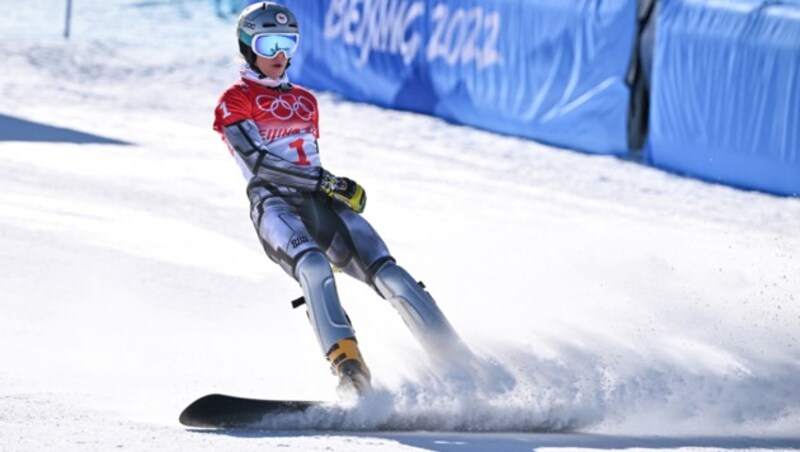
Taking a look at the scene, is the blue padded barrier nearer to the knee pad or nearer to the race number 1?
the race number 1

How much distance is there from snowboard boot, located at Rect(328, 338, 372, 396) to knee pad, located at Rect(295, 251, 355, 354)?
0.04m

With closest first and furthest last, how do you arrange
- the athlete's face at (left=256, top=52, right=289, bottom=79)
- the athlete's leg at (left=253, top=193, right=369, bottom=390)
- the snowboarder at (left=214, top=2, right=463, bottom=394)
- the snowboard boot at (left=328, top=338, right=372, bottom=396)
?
the snowboard boot at (left=328, top=338, right=372, bottom=396) < the athlete's leg at (left=253, top=193, right=369, bottom=390) < the snowboarder at (left=214, top=2, right=463, bottom=394) < the athlete's face at (left=256, top=52, right=289, bottom=79)

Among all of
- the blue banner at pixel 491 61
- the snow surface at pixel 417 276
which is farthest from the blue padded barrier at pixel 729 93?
the blue banner at pixel 491 61

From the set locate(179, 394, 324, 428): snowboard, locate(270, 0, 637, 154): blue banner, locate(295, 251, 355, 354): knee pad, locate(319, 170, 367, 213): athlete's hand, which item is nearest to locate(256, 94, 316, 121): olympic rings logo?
locate(319, 170, 367, 213): athlete's hand

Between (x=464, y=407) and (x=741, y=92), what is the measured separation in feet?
27.7

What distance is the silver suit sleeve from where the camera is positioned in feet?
25.1

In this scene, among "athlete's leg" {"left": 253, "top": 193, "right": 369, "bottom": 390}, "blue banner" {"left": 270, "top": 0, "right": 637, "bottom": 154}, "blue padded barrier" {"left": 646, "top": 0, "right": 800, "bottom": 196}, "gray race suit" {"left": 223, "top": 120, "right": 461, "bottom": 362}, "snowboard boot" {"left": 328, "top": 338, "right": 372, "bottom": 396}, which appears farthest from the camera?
"blue banner" {"left": 270, "top": 0, "right": 637, "bottom": 154}

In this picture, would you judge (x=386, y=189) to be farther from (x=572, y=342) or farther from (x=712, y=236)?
(x=572, y=342)

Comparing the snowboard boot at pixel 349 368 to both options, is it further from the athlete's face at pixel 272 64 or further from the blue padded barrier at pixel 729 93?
the blue padded barrier at pixel 729 93

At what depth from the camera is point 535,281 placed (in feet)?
33.0

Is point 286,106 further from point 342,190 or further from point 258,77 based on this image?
point 342,190

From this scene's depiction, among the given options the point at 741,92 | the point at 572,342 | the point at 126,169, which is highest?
the point at 572,342

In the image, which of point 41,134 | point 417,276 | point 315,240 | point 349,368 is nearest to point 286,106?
point 315,240

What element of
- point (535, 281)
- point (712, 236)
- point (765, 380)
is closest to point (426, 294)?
point (765, 380)
